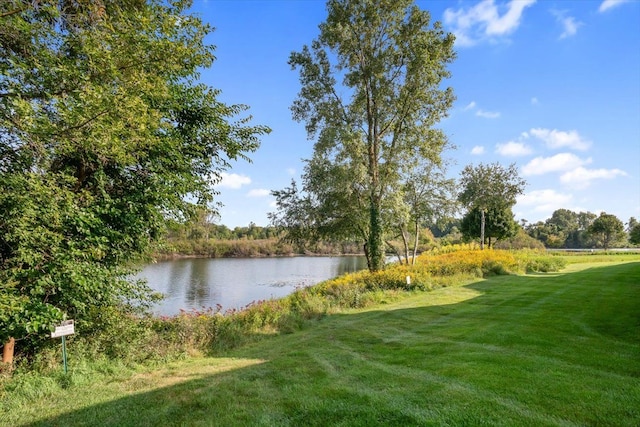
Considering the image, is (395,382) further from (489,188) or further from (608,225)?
(608,225)

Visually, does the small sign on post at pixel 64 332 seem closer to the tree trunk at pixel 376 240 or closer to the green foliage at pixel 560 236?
the tree trunk at pixel 376 240

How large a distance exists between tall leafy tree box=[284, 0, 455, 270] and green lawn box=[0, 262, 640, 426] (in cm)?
896

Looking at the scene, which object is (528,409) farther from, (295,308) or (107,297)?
(295,308)

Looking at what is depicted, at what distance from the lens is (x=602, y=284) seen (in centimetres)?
1213

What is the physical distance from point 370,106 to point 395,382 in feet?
47.0

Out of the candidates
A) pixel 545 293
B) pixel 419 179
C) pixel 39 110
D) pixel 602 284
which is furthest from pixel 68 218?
pixel 419 179

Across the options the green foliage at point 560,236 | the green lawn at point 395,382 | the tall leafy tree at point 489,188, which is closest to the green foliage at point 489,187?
the tall leafy tree at point 489,188

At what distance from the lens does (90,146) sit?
5195mm

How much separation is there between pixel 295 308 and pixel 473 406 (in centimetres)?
733

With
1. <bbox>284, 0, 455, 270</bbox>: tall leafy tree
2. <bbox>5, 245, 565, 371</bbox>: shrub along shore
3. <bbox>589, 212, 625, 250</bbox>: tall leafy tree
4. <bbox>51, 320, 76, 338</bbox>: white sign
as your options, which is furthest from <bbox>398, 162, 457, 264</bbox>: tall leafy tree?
<bbox>589, 212, 625, 250</bbox>: tall leafy tree

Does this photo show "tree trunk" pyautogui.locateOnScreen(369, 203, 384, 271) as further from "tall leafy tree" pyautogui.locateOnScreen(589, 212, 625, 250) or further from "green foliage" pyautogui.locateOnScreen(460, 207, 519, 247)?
"tall leafy tree" pyautogui.locateOnScreen(589, 212, 625, 250)

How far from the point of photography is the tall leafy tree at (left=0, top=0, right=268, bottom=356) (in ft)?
15.7

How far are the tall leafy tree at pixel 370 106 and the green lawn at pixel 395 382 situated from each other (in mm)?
8956

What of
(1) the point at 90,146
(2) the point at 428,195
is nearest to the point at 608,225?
(2) the point at 428,195
